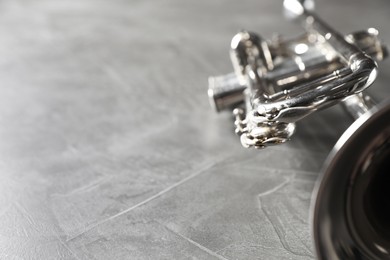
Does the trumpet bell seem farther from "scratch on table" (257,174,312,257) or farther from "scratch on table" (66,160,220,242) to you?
"scratch on table" (66,160,220,242)

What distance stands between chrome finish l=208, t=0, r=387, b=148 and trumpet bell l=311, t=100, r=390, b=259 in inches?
4.0

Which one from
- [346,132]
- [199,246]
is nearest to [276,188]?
[199,246]

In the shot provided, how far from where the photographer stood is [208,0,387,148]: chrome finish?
26.7 inches

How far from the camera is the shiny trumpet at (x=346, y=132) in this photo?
56 cm

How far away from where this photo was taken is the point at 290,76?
0.92 meters

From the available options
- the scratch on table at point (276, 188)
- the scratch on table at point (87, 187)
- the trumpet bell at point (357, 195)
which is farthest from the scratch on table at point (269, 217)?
the scratch on table at point (87, 187)

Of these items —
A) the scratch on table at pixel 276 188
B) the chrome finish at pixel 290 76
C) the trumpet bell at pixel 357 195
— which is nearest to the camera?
the trumpet bell at pixel 357 195

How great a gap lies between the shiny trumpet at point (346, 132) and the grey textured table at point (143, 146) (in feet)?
0.35

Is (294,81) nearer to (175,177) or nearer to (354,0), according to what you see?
(175,177)

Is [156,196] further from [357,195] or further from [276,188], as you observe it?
[357,195]

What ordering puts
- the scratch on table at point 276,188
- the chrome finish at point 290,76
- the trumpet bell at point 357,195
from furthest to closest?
the scratch on table at point 276,188
the chrome finish at point 290,76
the trumpet bell at point 357,195

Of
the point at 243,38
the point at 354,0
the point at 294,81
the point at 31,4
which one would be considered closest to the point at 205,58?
the point at 243,38

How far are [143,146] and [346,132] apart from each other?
487mm

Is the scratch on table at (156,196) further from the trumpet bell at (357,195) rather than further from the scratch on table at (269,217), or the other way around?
the trumpet bell at (357,195)
